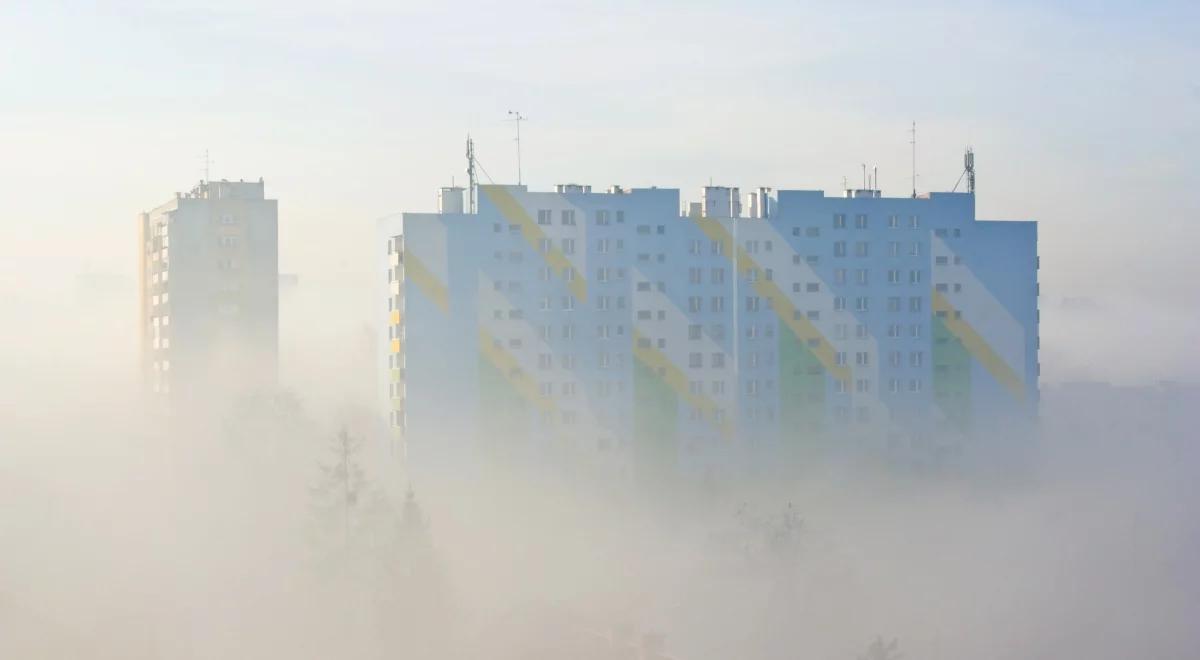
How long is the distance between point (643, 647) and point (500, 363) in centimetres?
2813

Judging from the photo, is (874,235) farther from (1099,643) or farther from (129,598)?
(129,598)

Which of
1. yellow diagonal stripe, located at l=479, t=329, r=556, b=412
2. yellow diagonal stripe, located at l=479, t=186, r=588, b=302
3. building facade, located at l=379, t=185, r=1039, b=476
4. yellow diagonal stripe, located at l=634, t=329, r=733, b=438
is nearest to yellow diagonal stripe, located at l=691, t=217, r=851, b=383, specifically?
building facade, located at l=379, t=185, r=1039, b=476

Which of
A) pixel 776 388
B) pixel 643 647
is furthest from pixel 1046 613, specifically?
pixel 776 388

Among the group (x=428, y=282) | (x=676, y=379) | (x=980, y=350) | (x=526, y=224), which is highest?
(x=526, y=224)

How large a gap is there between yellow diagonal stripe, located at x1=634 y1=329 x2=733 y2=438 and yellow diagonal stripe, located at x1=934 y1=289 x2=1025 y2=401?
14.2 meters

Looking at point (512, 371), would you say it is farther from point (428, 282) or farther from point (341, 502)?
point (341, 502)

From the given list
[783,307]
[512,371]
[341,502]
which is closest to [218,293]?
[512,371]

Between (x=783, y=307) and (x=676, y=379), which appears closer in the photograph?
(x=676, y=379)

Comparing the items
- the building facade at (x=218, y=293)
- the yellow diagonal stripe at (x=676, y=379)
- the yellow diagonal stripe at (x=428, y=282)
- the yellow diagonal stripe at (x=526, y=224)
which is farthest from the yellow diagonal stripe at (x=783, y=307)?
the building facade at (x=218, y=293)

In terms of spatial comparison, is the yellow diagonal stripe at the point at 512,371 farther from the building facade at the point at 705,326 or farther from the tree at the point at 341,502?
the tree at the point at 341,502

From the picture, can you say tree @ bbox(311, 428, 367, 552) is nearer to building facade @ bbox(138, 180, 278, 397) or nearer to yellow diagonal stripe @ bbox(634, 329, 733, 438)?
yellow diagonal stripe @ bbox(634, 329, 733, 438)

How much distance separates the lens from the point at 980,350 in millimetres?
100375

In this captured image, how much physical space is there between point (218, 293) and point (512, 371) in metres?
26.3

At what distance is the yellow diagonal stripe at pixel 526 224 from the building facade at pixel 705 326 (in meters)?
0.09
